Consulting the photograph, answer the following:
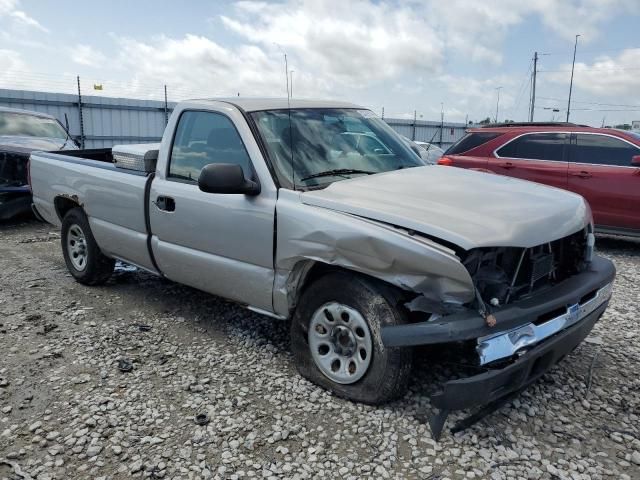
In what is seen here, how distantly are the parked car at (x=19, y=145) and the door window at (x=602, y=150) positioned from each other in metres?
8.43

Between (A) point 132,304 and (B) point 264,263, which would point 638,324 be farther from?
(A) point 132,304

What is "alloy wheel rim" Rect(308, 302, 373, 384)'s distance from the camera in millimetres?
3088

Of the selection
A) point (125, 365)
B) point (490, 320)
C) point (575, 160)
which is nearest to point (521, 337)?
point (490, 320)

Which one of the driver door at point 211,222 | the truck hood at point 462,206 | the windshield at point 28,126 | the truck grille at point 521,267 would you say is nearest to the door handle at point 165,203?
the driver door at point 211,222

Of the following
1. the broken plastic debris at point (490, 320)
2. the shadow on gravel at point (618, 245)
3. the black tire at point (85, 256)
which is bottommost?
the shadow on gravel at point (618, 245)

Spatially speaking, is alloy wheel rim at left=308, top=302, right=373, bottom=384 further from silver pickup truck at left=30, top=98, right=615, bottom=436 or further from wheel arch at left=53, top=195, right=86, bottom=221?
wheel arch at left=53, top=195, right=86, bottom=221

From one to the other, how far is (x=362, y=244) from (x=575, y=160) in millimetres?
5976

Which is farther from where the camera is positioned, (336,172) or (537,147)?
(537,147)

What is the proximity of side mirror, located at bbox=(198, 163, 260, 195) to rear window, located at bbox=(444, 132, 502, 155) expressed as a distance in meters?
5.96

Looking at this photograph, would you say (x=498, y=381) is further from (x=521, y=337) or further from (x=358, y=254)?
(x=358, y=254)

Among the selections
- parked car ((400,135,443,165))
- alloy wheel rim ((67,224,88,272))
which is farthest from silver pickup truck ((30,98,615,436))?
alloy wheel rim ((67,224,88,272))

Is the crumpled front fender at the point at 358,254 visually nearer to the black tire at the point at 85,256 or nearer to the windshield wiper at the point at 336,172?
the windshield wiper at the point at 336,172

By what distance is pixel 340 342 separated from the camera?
3.25 m

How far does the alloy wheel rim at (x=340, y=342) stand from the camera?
309 centimetres
